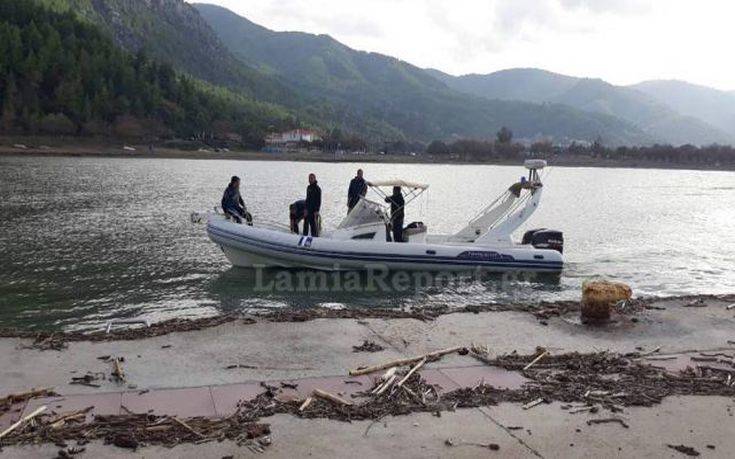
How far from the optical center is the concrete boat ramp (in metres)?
5.62

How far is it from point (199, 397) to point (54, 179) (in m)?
48.8

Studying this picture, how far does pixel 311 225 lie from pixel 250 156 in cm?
11739

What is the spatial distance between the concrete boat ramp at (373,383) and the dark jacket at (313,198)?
652 centimetres

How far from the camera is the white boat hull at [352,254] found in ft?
52.3

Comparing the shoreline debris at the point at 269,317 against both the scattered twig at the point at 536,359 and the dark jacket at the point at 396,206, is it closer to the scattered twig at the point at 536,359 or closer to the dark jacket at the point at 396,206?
the scattered twig at the point at 536,359

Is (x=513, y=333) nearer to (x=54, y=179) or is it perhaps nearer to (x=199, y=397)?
(x=199, y=397)

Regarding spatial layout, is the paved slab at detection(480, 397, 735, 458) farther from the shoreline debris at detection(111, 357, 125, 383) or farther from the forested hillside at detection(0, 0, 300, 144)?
the forested hillside at detection(0, 0, 300, 144)

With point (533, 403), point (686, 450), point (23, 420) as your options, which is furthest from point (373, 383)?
point (23, 420)

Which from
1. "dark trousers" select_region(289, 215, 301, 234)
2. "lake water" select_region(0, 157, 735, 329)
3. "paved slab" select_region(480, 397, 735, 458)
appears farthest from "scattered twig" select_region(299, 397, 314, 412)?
"dark trousers" select_region(289, 215, 301, 234)

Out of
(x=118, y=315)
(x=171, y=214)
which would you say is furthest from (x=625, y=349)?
(x=171, y=214)

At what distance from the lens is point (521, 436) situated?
5.87 meters

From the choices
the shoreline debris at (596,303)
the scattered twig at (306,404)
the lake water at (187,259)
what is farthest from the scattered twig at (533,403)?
the lake water at (187,259)

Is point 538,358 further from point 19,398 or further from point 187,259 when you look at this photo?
point 187,259

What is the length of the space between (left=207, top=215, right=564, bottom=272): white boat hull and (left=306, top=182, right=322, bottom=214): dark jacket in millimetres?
807
